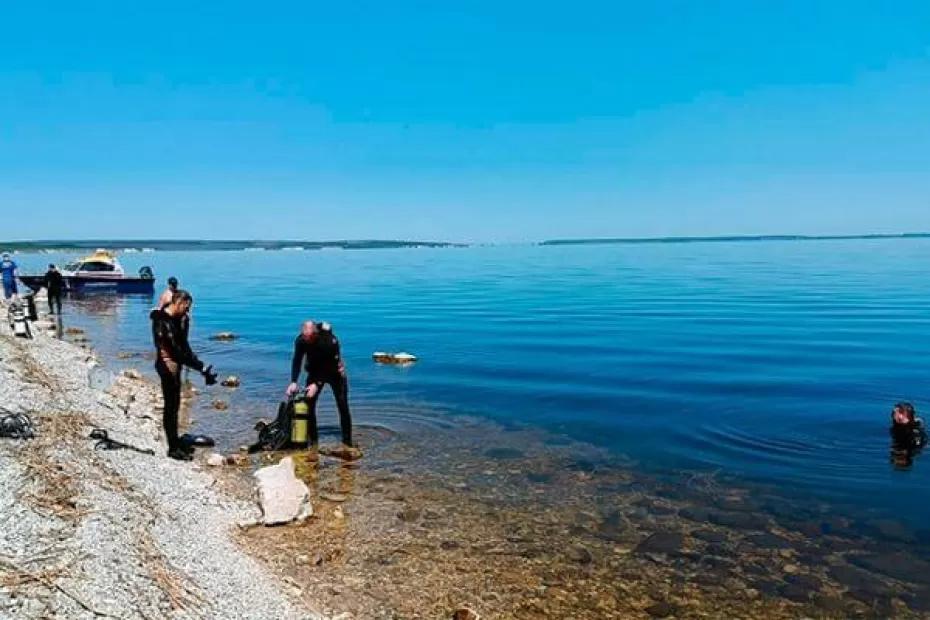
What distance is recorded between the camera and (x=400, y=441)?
13.7 metres

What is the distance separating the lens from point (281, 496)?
9.12 m

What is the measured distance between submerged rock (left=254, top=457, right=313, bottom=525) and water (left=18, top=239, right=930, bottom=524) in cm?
506

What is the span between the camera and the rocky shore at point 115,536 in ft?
17.0

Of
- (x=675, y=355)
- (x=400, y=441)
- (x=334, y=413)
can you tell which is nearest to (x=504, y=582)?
(x=400, y=441)

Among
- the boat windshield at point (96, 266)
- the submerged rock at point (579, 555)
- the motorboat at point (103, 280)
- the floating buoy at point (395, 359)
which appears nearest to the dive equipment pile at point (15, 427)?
the submerged rock at point (579, 555)

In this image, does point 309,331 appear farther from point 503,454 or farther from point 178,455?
point 503,454

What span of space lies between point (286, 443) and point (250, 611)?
273 inches

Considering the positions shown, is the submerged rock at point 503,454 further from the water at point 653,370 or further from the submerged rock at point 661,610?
the submerged rock at point 661,610

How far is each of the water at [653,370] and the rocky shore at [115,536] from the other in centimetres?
405

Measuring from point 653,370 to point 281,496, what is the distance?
15167 mm

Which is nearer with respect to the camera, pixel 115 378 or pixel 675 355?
pixel 115 378

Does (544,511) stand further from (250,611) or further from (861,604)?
(250,611)

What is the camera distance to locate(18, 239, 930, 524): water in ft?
42.4

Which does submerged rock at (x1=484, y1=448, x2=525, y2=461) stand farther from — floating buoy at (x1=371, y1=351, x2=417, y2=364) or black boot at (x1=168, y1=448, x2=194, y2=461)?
floating buoy at (x1=371, y1=351, x2=417, y2=364)
